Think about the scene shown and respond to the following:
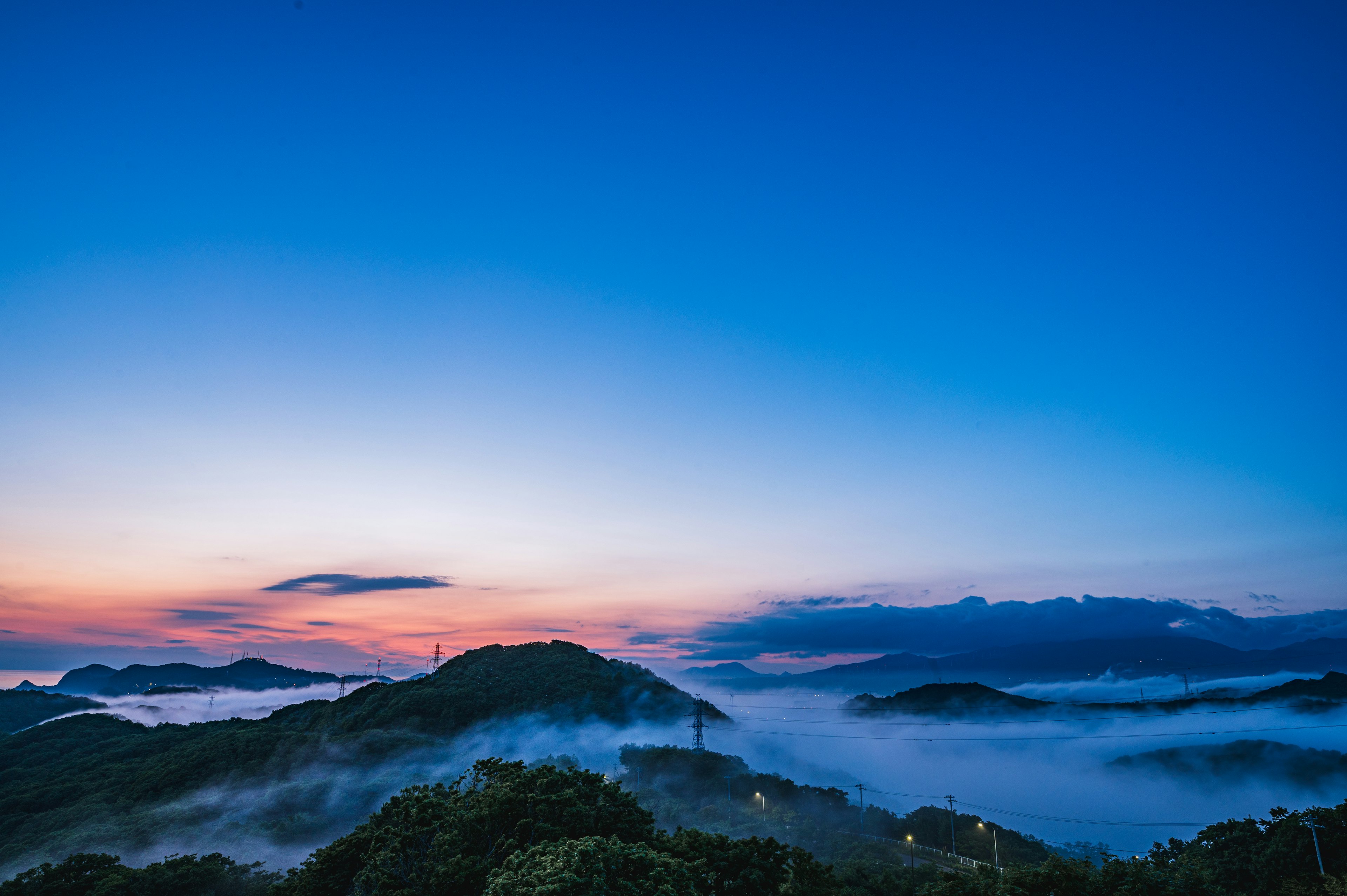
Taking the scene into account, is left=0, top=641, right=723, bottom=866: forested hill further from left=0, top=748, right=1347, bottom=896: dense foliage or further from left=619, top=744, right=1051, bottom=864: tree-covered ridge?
left=0, top=748, right=1347, bottom=896: dense foliage

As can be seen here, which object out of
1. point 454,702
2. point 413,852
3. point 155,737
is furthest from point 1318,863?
point 155,737

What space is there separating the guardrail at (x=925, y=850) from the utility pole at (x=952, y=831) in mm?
1042

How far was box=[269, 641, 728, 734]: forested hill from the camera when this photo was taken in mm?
151375

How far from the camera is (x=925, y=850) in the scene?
3396 inches

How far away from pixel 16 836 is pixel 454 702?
80964 mm

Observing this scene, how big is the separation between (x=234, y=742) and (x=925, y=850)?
4468 inches

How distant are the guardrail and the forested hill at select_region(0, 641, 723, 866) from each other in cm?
7215

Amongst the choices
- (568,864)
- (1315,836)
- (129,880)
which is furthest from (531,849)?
(1315,836)

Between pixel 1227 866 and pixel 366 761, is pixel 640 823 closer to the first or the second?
pixel 1227 866

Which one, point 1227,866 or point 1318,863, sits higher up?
point 1318,863

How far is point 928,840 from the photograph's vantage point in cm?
9125

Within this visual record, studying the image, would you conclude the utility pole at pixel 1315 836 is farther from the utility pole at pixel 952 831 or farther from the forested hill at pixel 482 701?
the forested hill at pixel 482 701

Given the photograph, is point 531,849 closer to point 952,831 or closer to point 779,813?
point 952,831

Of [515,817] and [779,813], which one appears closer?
[515,817]
